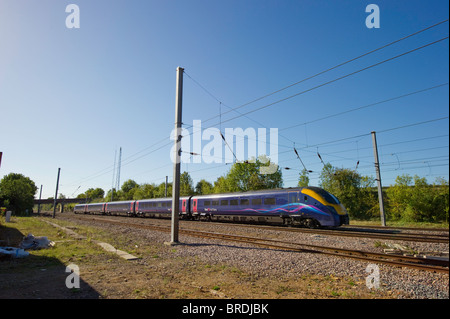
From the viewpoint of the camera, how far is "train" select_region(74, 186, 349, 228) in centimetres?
1636

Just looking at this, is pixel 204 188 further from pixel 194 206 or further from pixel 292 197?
pixel 292 197

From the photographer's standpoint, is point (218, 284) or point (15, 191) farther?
point (15, 191)

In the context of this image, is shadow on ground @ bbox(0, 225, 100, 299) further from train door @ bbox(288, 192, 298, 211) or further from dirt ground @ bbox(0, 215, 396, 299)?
train door @ bbox(288, 192, 298, 211)

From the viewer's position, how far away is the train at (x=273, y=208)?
644 inches

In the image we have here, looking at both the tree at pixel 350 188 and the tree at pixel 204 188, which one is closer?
the tree at pixel 350 188

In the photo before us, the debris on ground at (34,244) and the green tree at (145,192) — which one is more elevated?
the green tree at (145,192)

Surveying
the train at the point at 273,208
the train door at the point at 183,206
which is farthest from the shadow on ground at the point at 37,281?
the train door at the point at 183,206

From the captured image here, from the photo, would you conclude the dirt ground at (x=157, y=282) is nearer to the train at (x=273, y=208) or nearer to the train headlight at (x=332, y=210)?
the train headlight at (x=332, y=210)

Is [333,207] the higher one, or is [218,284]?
[333,207]
